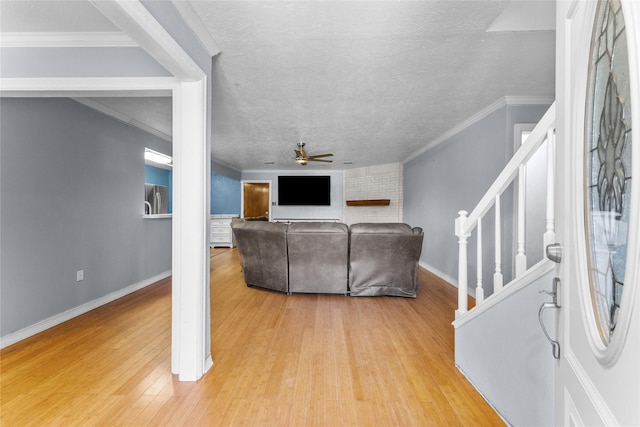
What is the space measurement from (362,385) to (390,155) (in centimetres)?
493

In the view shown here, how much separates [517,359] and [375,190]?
6.01 metres

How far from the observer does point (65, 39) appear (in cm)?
182

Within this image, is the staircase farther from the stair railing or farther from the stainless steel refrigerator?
the stainless steel refrigerator

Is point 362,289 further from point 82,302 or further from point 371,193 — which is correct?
point 371,193

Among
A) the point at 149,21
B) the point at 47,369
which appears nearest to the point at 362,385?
the point at 47,369

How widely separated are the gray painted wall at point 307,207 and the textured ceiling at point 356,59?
391 centimetres

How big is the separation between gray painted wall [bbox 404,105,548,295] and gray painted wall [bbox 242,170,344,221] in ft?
8.38

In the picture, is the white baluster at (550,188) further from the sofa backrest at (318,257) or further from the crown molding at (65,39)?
the crown molding at (65,39)

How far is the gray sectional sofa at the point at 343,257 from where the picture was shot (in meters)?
3.44

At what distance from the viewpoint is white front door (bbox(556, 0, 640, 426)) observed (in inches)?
18.0

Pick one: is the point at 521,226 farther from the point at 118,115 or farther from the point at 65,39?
the point at 118,115

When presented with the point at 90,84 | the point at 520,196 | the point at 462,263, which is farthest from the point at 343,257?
the point at 90,84

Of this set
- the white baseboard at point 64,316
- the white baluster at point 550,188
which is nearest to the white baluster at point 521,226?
the white baluster at point 550,188

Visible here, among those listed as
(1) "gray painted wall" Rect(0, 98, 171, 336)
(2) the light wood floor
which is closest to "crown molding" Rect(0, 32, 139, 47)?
(1) "gray painted wall" Rect(0, 98, 171, 336)
